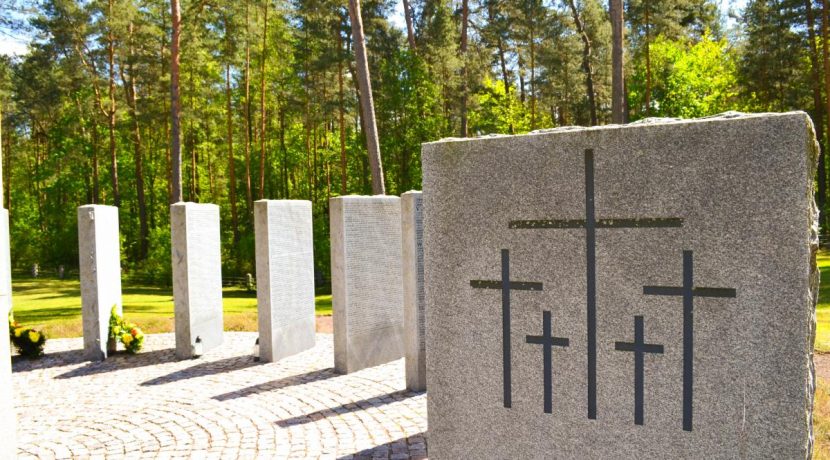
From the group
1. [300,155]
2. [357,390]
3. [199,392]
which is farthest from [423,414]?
[300,155]

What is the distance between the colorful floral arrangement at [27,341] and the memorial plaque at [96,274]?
2.92 feet

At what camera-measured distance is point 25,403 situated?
7504mm

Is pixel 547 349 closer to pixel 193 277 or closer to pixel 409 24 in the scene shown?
pixel 193 277

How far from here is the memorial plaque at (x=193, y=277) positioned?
378 inches

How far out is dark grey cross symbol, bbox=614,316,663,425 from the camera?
2.51m

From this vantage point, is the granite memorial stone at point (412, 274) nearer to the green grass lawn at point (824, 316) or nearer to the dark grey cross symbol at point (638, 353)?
the dark grey cross symbol at point (638, 353)

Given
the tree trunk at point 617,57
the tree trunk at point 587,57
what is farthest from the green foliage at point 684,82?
the tree trunk at point 617,57

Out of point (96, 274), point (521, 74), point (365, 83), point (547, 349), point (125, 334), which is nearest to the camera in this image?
point (547, 349)

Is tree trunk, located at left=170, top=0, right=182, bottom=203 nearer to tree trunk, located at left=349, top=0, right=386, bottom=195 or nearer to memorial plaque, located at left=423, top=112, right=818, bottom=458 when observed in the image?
tree trunk, located at left=349, top=0, right=386, bottom=195

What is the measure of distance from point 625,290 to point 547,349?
44cm

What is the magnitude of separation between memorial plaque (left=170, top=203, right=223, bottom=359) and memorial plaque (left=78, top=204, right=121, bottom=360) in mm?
1103

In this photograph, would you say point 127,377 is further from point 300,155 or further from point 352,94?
point 300,155

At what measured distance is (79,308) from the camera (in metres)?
17.6

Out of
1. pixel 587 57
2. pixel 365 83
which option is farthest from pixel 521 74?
pixel 365 83
